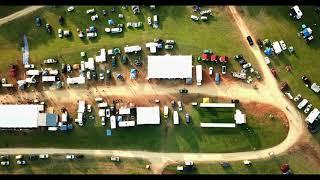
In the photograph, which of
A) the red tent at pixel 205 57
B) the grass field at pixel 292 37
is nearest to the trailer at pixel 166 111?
the red tent at pixel 205 57

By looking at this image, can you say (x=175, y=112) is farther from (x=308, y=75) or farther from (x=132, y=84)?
(x=308, y=75)

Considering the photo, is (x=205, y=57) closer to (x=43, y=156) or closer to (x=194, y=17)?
(x=194, y=17)

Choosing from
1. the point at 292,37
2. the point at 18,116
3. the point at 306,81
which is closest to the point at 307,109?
the point at 306,81

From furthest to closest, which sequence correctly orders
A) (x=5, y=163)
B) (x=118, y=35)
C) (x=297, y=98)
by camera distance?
(x=118, y=35)
(x=5, y=163)
(x=297, y=98)

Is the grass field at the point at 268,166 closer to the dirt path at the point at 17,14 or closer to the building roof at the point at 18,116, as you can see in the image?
the building roof at the point at 18,116

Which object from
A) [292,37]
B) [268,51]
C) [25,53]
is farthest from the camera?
[25,53]

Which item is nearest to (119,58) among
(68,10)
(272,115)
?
(68,10)
